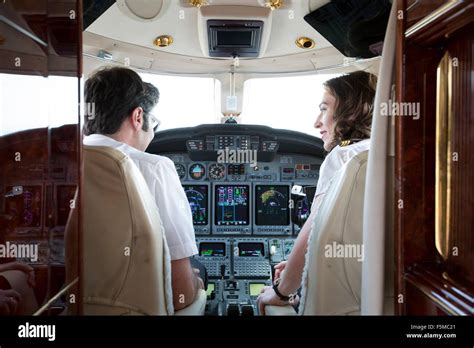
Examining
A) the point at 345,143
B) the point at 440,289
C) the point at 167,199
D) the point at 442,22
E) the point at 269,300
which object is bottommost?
the point at 269,300

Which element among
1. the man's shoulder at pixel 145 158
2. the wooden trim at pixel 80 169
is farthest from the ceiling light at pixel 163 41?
the wooden trim at pixel 80 169

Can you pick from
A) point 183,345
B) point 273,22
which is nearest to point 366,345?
point 183,345

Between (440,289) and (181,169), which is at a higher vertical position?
(181,169)

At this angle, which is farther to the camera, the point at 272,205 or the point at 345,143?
the point at 272,205

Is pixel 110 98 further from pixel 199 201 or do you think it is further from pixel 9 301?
pixel 199 201

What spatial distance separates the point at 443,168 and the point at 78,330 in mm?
1159

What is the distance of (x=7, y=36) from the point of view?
1.05 metres

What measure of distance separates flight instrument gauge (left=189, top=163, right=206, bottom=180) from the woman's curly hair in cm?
143

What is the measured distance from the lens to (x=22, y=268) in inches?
44.1

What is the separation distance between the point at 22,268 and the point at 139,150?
2.40 feet

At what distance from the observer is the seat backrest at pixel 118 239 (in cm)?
140

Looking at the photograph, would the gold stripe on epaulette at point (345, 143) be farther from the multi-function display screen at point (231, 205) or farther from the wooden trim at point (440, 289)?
the multi-function display screen at point (231, 205)

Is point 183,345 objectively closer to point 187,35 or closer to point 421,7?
point 421,7

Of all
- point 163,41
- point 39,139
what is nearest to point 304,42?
point 163,41
